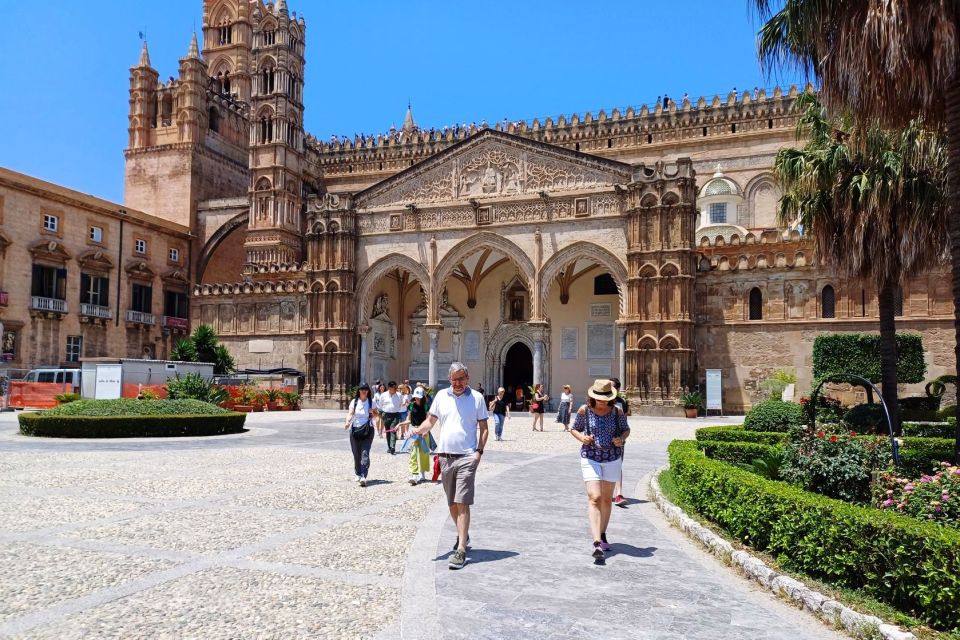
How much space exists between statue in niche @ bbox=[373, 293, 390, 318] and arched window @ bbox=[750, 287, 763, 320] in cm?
1974

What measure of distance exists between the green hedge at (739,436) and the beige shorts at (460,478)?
33.3ft

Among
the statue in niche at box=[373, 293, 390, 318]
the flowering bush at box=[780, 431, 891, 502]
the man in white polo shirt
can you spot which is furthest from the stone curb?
the statue in niche at box=[373, 293, 390, 318]

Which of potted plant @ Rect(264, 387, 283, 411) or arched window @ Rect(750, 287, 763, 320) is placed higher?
arched window @ Rect(750, 287, 763, 320)

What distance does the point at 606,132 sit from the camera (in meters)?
45.8

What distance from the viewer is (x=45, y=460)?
14.6 m

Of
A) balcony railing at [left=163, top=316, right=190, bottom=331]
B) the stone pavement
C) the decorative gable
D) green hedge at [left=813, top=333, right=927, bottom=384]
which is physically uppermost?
the decorative gable

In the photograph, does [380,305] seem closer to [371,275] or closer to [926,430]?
[371,275]

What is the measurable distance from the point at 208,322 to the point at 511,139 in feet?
69.6

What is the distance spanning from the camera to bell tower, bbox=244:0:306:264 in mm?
47250

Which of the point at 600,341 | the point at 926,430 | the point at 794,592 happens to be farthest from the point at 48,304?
the point at 794,592

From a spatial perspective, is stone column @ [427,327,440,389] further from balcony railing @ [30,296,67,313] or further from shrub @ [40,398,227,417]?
A: balcony railing @ [30,296,67,313]

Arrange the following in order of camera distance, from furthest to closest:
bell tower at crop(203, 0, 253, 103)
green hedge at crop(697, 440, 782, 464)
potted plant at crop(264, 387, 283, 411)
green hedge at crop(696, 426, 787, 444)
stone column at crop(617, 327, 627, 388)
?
bell tower at crop(203, 0, 253, 103), potted plant at crop(264, 387, 283, 411), stone column at crop(617, 327, 627, 388), green hedge at crop(696, 426, 787, 444), green hedge at crop(697, 440, 782, 464)

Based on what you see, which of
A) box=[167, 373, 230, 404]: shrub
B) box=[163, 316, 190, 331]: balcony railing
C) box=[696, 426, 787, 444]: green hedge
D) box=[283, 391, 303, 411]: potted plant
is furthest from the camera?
box=[163, 316, 190, 331]: balcony railing

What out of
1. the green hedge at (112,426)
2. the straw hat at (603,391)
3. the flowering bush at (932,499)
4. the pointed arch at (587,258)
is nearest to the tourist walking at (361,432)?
the straw hat at (603,391)
